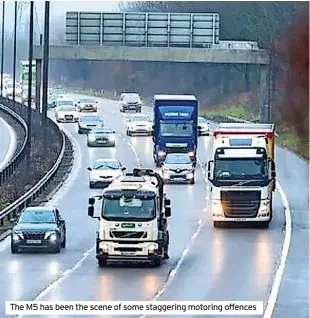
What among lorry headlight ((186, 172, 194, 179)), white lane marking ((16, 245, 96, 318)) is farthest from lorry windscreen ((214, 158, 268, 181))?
lorry headlight ((186, 172, 194, 179))

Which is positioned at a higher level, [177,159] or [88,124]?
[88,124]

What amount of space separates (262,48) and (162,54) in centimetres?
850

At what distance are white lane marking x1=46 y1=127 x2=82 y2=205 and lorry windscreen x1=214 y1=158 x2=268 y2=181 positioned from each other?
411 inches

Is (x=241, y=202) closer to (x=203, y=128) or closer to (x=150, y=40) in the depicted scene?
(x=203, y=128)

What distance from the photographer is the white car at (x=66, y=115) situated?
3824 inches

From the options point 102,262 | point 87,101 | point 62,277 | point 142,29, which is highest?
point 142,29

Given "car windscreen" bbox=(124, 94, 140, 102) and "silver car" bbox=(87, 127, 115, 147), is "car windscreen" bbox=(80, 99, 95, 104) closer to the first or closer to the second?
"car windscreen" bbox=(124, 94, 140, 102)

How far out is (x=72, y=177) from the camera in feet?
204

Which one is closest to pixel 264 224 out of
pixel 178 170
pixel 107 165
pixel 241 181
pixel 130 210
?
pixel 241 181

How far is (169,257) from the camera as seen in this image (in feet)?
117

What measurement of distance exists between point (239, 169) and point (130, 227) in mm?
10387

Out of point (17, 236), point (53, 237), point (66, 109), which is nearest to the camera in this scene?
Answer: point (17, 236)

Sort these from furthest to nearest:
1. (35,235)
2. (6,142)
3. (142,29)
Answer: (142,29), (6,142), (35,235)

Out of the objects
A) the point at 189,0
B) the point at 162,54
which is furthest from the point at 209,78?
the point at 162,54
